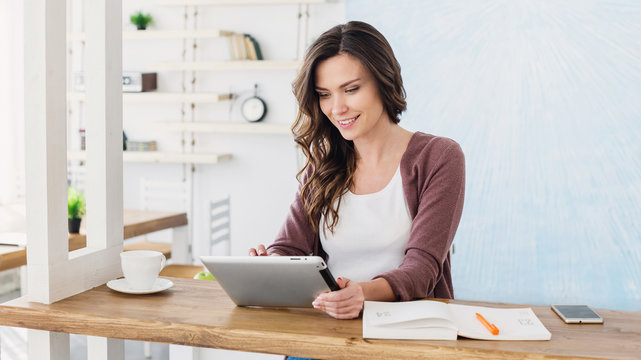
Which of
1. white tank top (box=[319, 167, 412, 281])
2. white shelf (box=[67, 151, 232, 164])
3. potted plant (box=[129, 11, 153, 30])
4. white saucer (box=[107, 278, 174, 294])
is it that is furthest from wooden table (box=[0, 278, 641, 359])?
potted plant (box=[129, 11, 153, 30])

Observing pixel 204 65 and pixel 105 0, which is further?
pixel 204 65

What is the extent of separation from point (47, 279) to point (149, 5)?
360cm

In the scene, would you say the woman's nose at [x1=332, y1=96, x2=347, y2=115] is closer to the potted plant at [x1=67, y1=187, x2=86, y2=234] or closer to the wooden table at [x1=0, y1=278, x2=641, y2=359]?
the wooden table at [x1=0, y1=278, x2=641, y2=359]

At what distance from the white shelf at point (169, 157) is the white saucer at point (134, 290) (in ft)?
9.28

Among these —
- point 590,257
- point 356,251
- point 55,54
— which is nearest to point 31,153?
point 55,54

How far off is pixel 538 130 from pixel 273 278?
3.03 metres

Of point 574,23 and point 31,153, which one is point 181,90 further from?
point 31,153

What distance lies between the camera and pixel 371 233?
65.7 inches

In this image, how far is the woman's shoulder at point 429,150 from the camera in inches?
64.2

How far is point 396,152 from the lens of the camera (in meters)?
1.72

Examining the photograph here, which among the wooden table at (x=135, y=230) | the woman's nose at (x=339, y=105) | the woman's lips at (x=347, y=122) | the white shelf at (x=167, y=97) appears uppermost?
the white shelf at (x=167, y=97)

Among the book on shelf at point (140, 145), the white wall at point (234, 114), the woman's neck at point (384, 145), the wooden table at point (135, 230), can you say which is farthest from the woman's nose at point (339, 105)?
the book on shelf at point (140, 145)

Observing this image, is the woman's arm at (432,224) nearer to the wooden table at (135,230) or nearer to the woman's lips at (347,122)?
the woman's lips at (347,122)

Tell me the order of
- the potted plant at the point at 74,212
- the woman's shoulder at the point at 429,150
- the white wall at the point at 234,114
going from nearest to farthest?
the woman's shoulder at the point at 429,150, the potted plant at the point at 74,212, the white wall at the point at 234,114
